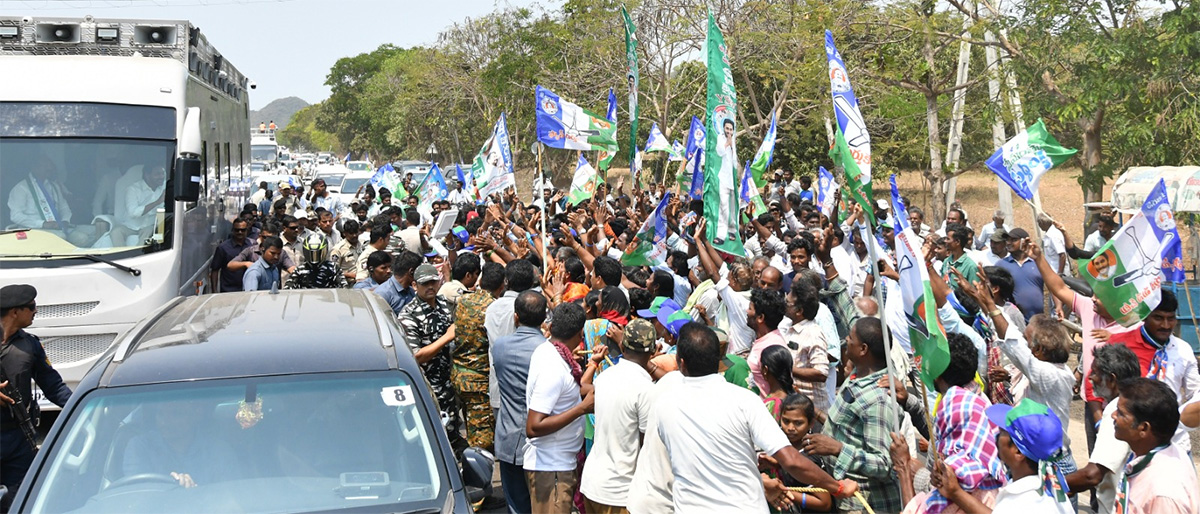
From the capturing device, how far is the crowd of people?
13.4 feet

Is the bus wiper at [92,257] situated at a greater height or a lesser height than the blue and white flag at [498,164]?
lesser

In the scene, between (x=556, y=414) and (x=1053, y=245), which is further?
(x=1053, y=245)

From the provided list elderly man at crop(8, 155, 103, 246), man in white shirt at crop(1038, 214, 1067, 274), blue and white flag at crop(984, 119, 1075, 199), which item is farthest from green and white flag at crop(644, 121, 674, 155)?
elderly man at crop(8, 155, 103, 246)

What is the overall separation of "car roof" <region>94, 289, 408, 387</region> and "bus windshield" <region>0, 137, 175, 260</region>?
13.2ft

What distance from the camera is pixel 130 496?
154 inches

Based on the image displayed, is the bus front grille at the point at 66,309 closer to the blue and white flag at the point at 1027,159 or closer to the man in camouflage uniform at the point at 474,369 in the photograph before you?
the man in camouflage uniform at the point at 474,369

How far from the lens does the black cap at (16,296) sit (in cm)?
577

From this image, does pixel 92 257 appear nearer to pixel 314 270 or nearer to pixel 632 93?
pixel 314 270

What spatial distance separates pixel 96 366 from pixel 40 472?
→ 62 centimetres

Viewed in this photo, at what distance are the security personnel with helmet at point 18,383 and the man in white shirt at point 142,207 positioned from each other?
3.24 m

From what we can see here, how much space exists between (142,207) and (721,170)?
188 inches

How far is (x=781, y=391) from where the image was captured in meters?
5.18

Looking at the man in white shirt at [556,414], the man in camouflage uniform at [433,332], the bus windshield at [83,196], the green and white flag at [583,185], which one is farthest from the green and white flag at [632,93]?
the man in white shirt at [556,414]

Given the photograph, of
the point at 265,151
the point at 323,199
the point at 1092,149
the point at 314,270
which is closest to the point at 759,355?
the point at 314,270
